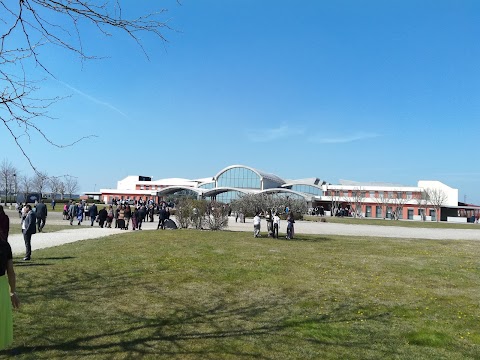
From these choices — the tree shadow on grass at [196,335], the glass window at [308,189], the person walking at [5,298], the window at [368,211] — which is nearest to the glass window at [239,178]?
the glass window at [308,189]

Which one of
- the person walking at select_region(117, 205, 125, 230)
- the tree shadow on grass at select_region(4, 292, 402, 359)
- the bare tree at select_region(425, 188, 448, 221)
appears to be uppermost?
the bare tree at select_region(425, 188, 448, 221)

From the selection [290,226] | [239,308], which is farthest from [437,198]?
[239,308]

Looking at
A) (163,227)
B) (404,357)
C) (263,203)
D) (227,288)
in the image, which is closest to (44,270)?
(227,288)

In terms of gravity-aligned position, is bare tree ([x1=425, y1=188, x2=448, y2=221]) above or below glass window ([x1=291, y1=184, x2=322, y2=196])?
below

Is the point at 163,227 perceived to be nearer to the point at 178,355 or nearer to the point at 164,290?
the point at 164,290

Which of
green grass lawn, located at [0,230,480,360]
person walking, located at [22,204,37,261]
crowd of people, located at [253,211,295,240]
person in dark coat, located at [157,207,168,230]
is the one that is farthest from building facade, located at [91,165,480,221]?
green grass lawn, located at [0,230,480,360]

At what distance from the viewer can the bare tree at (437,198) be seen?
260 ft

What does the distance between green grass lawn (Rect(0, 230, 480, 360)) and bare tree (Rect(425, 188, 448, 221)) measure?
71.5 m

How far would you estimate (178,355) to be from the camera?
5316mm

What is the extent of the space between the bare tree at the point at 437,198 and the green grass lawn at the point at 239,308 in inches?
2815

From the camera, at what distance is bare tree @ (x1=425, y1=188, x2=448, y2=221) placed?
79375 mm

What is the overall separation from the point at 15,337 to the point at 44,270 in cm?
527

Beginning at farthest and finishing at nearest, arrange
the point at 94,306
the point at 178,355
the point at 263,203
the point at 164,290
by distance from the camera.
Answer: the point at 263,203 → the point at 164,290 → the point at 94,306 → the point at 178,355

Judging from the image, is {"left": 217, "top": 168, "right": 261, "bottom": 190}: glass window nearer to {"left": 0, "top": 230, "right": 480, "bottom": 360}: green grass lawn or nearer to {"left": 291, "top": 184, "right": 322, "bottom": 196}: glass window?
{"left": 291, "top": 184, "right": 322, "bottom": 196}: glass window
